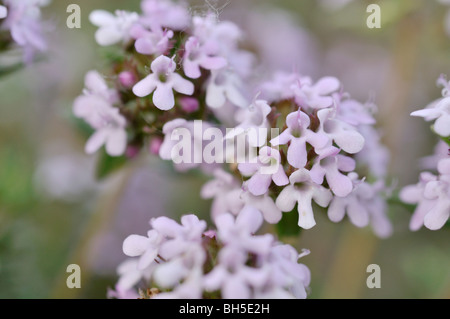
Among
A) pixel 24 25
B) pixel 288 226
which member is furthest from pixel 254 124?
pixel 24 25

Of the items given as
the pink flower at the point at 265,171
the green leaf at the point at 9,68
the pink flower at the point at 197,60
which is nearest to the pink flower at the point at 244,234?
the pink flower at the point at 265,171

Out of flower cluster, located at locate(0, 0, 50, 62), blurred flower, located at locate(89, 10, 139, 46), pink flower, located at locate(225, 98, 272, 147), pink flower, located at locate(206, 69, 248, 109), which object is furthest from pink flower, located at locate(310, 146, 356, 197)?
flower cluster, located at locate(0, 0, 50, 62)

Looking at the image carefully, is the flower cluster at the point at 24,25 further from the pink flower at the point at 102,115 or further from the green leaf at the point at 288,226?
the green leaf at the point at 288,226

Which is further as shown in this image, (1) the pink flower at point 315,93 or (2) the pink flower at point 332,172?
(1) the pink flower at point 315,93

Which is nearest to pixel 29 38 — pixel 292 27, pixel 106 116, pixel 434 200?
pixel 106 116

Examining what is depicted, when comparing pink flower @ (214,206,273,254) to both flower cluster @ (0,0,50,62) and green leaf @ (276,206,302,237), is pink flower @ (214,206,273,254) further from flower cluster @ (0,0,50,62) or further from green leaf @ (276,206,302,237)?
flower cluster @ (0,0,50,62)

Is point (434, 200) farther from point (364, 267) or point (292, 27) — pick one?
point (292, 27)
